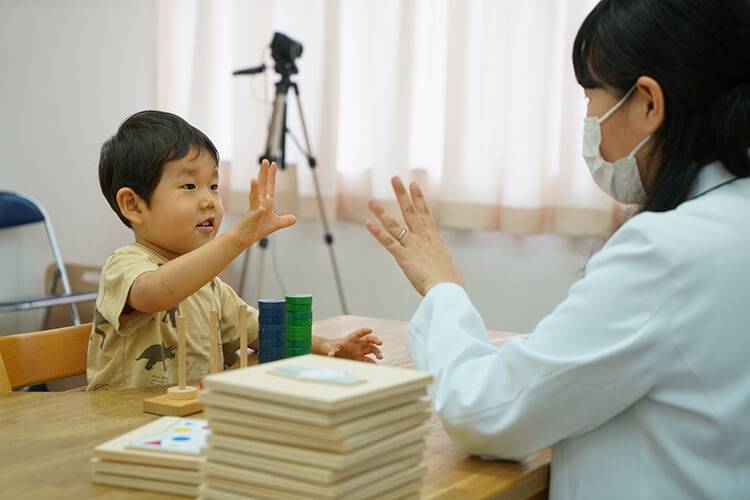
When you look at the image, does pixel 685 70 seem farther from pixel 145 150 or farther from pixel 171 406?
pixel 145 150

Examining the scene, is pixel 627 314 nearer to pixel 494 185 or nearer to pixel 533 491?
pixel 533 491

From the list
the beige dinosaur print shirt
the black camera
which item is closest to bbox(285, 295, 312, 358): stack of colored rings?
the beige dinosaur print shirt

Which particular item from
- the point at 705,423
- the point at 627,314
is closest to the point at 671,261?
the point at 627,314

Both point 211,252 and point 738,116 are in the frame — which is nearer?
point 738,116

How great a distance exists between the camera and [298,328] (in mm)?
1375

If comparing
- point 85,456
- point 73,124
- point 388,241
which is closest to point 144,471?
point 85,456

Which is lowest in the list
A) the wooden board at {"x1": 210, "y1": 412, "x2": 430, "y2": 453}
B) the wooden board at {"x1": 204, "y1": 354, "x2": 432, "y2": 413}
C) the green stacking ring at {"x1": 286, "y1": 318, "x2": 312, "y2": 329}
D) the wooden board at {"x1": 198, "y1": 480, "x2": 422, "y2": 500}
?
the wooden board at {"x1": 198, "y1": 480, "x2": 422, "y2": 500}

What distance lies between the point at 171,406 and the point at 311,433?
477 millimetres

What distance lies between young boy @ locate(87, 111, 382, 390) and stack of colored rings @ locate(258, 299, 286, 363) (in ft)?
0.31

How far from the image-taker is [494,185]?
3121 mm

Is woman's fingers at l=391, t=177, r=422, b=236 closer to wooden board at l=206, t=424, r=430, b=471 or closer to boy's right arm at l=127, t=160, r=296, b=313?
boy's right arm at l=127, t=160, r=296, b=313

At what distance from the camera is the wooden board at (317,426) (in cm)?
69

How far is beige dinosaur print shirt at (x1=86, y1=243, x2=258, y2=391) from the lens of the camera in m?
1.37

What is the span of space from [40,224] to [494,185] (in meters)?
2.29
